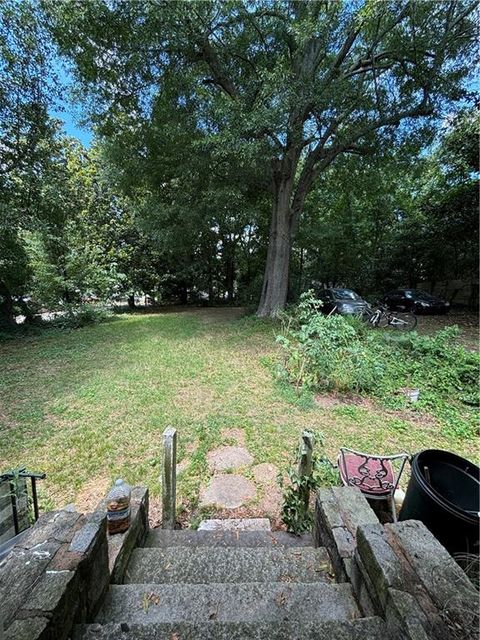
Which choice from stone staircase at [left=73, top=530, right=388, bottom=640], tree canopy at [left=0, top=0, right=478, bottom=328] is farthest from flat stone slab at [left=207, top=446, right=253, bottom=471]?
tree canopy at [left=0, top=0, right=478, bottom=328]

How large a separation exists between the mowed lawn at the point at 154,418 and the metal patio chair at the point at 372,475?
26.3 inches

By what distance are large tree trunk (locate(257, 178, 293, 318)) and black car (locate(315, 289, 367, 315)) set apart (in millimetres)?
1403

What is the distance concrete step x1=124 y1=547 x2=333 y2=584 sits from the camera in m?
1.58

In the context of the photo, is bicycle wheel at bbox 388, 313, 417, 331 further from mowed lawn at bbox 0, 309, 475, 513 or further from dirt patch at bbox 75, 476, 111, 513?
dirt patch at bbox 75, 476, 111, 513

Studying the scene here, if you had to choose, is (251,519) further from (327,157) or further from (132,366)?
(327,157)

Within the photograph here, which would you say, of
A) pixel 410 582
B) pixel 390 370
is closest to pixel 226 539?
pixel 410 582

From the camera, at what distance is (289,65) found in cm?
709

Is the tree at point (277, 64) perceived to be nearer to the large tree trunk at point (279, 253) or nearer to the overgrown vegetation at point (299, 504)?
the large tree trunk at point (279, 253)

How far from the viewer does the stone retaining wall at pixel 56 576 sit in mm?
882

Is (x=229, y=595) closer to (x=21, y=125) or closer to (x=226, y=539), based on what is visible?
(x=226, y=539)

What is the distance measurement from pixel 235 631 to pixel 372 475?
67.9 inches

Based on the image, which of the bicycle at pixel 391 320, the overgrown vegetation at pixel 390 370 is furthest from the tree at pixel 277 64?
the bicycle at pixel 391 320

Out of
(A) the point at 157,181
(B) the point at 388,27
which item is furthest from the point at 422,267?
(A) the point at 157,181

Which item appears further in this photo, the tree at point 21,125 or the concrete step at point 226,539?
the tree at point 21,125
